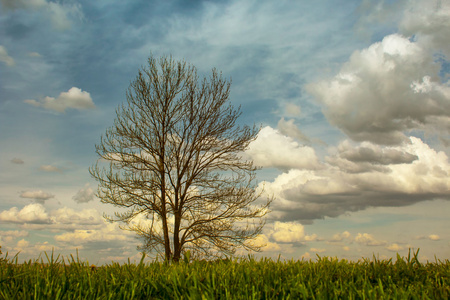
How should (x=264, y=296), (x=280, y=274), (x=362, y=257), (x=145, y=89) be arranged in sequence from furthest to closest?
1. (x=145, y=89)
2. (x=362, y=257)
3. (x=280, y=274)
4. (x=264, y=296)

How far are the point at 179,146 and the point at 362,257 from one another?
35.3ft

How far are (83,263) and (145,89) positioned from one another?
11.9m

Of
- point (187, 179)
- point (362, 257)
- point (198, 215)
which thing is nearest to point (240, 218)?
point (198, 215)

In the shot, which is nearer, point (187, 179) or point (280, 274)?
point (280, 274)

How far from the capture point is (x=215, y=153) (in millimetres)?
14945

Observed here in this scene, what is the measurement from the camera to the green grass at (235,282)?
282 cm

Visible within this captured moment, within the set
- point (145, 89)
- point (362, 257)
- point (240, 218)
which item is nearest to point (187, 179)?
point (240, 218)

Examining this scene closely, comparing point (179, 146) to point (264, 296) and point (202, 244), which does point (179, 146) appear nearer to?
point (202, 244)

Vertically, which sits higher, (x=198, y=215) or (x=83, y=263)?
(x=198, y=215)

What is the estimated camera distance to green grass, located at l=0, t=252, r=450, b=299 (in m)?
2.82

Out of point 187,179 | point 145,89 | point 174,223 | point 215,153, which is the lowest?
point 174,223

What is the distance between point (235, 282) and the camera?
3307 mm

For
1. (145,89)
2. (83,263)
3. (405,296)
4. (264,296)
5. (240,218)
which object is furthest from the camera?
(145,89)

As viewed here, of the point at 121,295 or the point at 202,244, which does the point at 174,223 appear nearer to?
the point at 202,244
